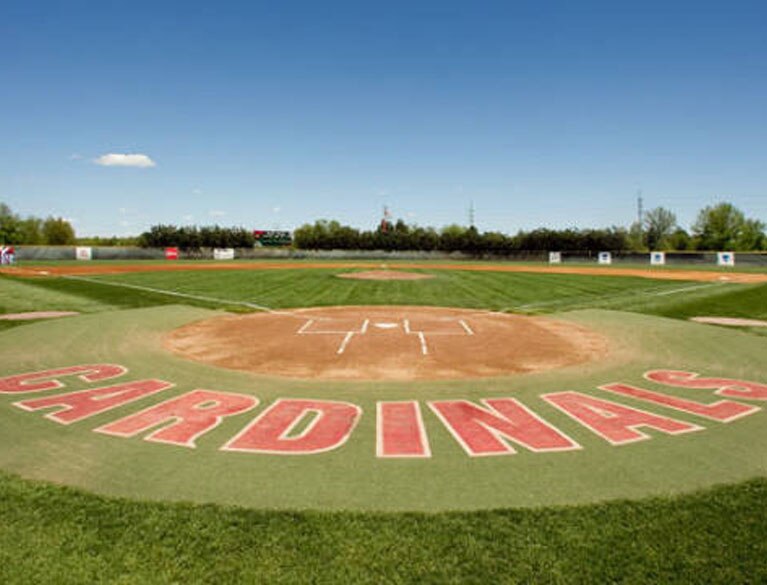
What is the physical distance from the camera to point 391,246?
355ft

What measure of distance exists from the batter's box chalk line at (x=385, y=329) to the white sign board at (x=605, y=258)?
63.7 meters

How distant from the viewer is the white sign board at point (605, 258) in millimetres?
73425

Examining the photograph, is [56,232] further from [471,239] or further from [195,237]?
[471,239]

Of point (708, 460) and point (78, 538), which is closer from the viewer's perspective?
point (78, 538)

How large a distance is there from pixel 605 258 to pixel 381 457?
75.7m

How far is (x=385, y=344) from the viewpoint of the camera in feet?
45.6

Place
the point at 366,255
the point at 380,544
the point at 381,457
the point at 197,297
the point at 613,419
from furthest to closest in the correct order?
the point at 366,255 → the point at 197,297 → the point at 613,419 → the point at 381,457 → the point at 380,544

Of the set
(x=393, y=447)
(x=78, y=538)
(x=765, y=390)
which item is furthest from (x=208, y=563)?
(x=765, y=390)

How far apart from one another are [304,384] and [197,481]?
4369 millimetres

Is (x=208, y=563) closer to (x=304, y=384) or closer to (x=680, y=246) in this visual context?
(x=304, y=384)

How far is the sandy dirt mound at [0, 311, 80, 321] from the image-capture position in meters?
18.0

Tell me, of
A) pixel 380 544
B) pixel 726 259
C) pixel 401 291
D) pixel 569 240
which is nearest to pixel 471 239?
pixel 569 240

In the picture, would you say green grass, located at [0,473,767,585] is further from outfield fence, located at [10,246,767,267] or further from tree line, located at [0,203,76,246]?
tree line, located at [0,203,76,246]

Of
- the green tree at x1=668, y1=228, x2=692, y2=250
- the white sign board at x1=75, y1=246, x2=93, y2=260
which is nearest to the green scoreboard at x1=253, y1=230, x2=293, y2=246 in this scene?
the white sign board at x1=75, y1=246, x2=93, y2=260
